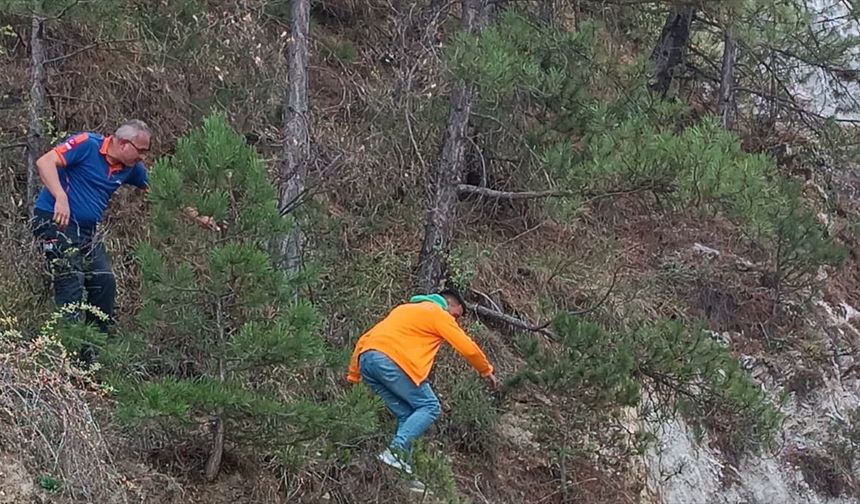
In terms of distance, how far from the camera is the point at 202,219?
4.93 meters

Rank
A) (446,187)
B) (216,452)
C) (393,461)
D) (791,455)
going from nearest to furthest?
(216,452) → (393,461) → (446,187) → (791,455)

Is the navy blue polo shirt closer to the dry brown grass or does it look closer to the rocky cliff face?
the dry brown grass

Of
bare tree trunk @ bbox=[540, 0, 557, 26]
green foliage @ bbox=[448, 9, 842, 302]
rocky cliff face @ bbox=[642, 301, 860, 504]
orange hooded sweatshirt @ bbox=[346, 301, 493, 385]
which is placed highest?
bare tree trunk @ bbox=[540, 0, 557, 26]

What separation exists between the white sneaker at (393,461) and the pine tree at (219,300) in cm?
68

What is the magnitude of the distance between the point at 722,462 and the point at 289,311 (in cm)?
582

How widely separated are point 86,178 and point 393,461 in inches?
96.4

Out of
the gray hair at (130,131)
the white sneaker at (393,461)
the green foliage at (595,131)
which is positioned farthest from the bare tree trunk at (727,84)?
the gray hair at (130,131)

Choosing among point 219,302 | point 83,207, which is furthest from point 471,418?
point 83,207

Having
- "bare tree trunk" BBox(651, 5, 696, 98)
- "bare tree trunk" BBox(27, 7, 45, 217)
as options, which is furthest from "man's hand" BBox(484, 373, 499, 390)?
"bare tree trunk" BBox(651, 5, 696, 98)

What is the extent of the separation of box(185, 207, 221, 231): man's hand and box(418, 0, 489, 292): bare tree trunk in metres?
2.72

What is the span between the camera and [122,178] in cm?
596

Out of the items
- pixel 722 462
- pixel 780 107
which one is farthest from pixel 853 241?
pixel 722 462

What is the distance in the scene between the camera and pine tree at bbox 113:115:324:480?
15.9 ft

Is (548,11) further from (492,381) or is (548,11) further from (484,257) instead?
(492,381)
